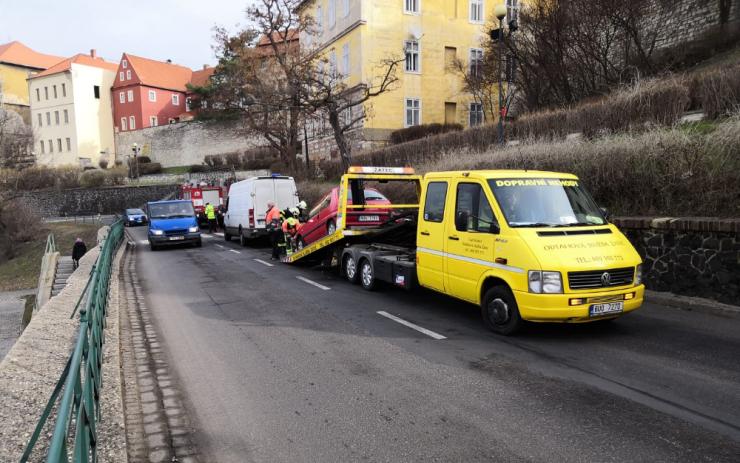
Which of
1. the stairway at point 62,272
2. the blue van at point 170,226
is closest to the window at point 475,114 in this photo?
the blue van at point 170,226

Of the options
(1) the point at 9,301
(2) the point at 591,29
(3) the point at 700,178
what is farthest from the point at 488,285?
(1) the point at 9,301

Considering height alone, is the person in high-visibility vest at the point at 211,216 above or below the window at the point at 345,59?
below

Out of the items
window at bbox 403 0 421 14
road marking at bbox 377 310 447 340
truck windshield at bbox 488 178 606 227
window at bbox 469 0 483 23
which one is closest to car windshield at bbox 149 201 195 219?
road marking at bbox 377 310 447 340

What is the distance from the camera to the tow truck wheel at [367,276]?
34.1 ft

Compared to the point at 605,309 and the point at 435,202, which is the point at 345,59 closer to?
the point at 435,202

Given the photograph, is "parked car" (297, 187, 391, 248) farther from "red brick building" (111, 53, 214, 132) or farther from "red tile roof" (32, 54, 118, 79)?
"red tile roof" (32, 54, 118, 79)

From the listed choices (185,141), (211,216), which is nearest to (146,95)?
(185,141)

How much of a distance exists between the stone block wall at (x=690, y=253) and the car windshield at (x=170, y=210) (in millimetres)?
17313

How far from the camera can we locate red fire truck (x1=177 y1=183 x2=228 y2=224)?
33.5 m

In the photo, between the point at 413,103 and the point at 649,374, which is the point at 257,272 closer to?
the point at 649,374

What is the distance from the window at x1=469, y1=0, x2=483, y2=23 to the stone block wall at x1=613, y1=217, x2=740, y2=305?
36294mm

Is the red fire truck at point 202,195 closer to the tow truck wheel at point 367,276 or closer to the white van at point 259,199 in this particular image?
the white van at point 259,199

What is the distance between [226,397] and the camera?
5180mm

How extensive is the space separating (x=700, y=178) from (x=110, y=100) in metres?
91.4
